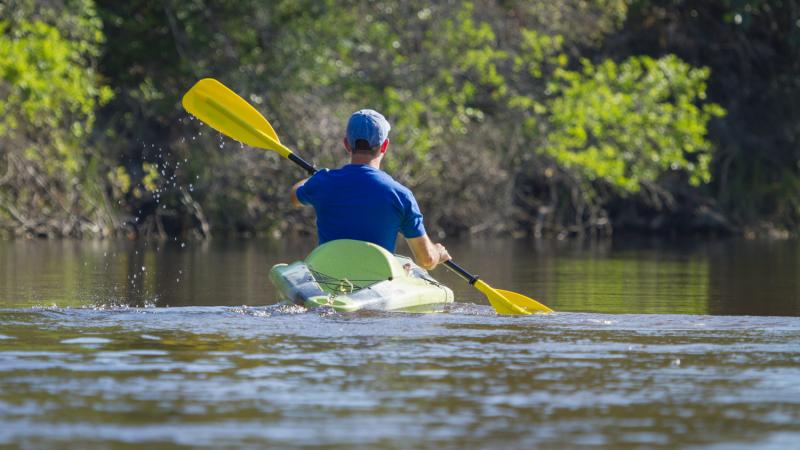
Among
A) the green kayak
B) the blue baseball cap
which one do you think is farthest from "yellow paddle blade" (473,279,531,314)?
the blue baseball cap

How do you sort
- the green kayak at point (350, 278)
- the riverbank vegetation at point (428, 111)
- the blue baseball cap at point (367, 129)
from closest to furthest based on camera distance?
1. the green kayak at point (350, 278)
2. the blue baseball cap at point (367, 129)
3. the riverbank vegetation at point (428, 111)

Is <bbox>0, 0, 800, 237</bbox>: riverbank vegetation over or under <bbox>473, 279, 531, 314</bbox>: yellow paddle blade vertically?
over

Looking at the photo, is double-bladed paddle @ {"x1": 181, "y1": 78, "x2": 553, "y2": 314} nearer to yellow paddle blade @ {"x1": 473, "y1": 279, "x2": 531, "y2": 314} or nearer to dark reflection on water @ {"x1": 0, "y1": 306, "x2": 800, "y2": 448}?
yellow paddle blade @ {"x1": 473, "y1": 279, "x2": 531, "y2": 314}

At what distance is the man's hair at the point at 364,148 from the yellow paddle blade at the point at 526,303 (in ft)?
3.87

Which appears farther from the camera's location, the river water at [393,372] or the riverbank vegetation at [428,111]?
the riverbank vegetation at [428,111]

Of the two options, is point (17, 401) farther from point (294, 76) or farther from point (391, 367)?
point (294, 76)

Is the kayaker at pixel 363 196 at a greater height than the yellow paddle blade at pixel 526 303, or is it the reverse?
the kayaker at pixel 363 196

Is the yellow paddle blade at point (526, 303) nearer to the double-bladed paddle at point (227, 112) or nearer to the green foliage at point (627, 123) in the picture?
the double-bladed paddle at point (227, 112)

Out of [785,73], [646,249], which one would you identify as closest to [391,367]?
[646,249]

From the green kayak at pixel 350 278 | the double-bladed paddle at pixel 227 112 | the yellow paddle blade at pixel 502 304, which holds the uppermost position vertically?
the double-bladed paddle at pixel 227 112

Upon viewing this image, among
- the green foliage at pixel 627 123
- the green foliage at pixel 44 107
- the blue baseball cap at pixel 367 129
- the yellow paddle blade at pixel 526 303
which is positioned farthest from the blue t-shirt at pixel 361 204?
the green foliage at pixel 627 123

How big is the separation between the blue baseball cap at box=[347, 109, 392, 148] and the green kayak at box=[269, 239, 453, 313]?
0.57 m

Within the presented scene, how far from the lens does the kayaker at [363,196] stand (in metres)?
8.77

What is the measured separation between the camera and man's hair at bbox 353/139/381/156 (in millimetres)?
8805
